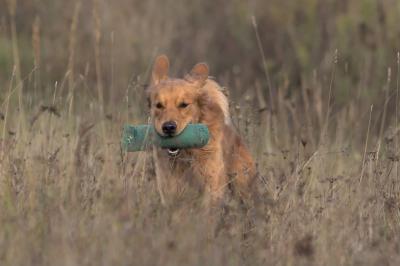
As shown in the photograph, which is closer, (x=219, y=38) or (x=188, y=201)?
(x=188, y=201)

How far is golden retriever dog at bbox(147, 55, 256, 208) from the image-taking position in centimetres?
739

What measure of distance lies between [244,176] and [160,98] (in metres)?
0.86

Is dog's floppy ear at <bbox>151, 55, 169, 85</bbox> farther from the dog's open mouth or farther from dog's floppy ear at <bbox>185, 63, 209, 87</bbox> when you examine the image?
the dog's open mouth

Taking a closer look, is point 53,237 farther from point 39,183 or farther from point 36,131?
point 36,131

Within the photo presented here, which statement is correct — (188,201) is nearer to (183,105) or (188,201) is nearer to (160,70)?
(183,105)

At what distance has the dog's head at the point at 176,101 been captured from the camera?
24.0 ft

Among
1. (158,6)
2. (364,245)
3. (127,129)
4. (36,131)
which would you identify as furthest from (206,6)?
(364,245)

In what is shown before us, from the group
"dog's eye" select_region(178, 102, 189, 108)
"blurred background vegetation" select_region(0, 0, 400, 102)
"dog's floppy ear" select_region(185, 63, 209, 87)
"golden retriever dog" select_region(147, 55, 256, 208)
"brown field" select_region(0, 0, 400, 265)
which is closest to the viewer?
"brown field" select_region(0, 0, 400, 265)

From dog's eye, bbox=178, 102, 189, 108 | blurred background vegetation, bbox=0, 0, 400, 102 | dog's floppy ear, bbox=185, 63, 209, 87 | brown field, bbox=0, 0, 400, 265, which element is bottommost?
brown field, bbox=0, 0, 400, 265

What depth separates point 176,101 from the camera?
7.55m

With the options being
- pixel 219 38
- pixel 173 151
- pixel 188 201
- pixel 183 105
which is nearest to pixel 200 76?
pixel 183 105

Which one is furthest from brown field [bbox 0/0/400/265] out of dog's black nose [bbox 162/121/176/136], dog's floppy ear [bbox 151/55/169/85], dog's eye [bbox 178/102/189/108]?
dog's eye [bbox 178/102/189/108]

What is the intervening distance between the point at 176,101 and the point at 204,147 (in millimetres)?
415

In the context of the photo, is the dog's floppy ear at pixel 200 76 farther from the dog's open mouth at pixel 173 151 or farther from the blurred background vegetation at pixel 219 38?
the blurred background vegetation at pixel 219 38
